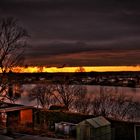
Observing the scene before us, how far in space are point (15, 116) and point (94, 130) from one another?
9.03m

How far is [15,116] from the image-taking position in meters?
25.0

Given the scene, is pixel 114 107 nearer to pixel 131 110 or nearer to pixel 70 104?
pixel 131 110

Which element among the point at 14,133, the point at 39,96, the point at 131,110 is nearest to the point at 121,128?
the point at 14,133

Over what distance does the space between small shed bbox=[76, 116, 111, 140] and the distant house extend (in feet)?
20.8

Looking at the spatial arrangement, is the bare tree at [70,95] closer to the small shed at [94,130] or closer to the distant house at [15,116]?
the distant house at [15,116]

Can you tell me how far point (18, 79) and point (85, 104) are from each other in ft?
80.1

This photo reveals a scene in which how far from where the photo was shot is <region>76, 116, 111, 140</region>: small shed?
1831cm

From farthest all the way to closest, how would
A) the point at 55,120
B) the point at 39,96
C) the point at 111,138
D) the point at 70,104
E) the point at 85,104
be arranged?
the point at 39,96 < the point at 70,104 < the point at 85,104 < the point at 55,120 < the point at 111,138

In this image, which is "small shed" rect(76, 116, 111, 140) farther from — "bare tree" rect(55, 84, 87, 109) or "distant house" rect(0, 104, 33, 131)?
"bare tree" rect(55, 84, 87, 109)

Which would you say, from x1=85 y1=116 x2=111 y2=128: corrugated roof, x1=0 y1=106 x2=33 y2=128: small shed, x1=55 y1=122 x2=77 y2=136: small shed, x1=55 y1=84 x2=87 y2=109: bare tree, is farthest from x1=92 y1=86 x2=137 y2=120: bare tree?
x1=85 y1=116 x2=111 y2=128: corrugated roof

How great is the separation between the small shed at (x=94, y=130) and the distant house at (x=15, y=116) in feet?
20.8

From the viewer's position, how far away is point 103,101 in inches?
1975

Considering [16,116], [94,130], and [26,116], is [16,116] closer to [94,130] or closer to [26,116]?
[26,116]

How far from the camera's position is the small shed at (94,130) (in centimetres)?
1831
